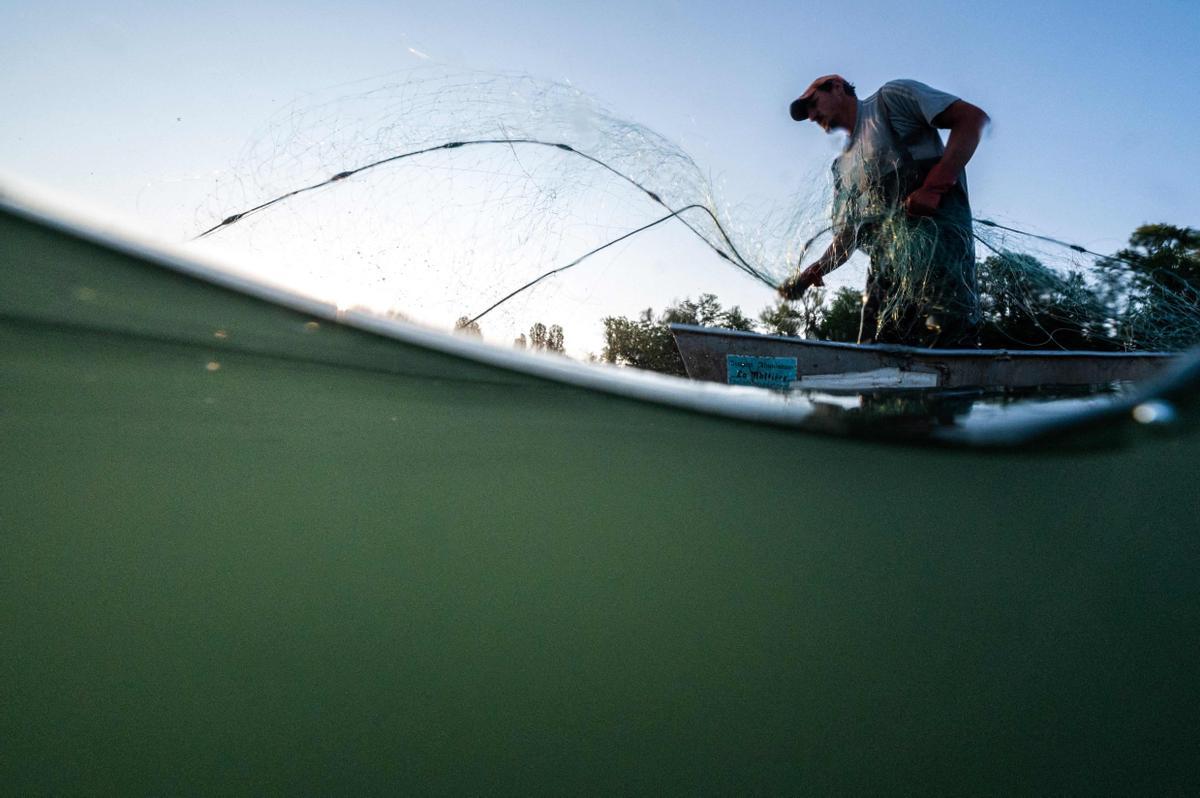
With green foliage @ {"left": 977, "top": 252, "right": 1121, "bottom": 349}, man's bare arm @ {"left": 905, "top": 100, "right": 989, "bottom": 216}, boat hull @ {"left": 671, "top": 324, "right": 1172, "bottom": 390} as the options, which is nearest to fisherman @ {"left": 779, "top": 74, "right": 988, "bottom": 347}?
man's bare arm @ {"left": 905, "top": 100, "right": 989, "bottom": 216}

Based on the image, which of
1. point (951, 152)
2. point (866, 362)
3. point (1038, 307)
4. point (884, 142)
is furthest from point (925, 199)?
point (1038, 307)

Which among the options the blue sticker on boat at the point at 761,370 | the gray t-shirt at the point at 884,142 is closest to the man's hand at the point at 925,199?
the gray t-shirt at the point at 884,142

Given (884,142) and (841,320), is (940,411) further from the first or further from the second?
(841,320)

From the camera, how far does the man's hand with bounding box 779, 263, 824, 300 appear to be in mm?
3996

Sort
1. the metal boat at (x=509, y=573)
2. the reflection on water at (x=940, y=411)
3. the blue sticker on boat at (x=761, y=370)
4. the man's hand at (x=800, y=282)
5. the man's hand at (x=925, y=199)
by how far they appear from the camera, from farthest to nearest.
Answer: the man's hand at (x=800, y=282)
the blue sticker on boat at (x=761, y=370)
the man's hand at (x=925, y=199)
the reflection on water at (x=940, y=411)
the metal boat at (x=509, y=573)

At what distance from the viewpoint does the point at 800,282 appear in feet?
13.2

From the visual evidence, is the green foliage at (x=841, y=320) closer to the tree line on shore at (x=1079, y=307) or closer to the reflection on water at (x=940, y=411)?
the tree line on shore at (x=1079, y=307)

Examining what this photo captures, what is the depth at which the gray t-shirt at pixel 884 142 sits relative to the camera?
3670mm

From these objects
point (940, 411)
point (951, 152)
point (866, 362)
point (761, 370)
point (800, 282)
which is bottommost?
point (940, 411)

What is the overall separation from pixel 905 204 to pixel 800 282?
72 cm

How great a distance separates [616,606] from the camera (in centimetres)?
115

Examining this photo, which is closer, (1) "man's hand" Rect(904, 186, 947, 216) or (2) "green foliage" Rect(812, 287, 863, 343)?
(1) "man's hand" Rect(904, 186, 947, 216)

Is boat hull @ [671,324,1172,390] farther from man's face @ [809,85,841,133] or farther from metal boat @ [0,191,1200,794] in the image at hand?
metal boat @ [0,191,1200,794]

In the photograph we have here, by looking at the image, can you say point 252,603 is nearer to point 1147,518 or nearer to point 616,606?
point 616,606
